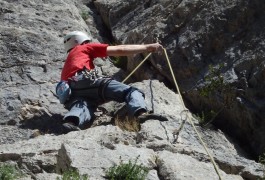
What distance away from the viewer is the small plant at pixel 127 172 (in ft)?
23.0

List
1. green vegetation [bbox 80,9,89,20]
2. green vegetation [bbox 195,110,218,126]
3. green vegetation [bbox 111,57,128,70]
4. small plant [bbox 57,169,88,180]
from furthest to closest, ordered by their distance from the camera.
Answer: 1. green vegetation [bbox 80,9,89,20]
2. green vegetation [bbox 111,57,128,70]
3. green vegetation [bbox 195,110,218,126]
4. small plant [bbox 57,169,88,180]

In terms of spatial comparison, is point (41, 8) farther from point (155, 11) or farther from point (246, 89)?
point (246, 89)

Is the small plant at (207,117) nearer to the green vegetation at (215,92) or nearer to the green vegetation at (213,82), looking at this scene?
the green vegetation at (215,92)

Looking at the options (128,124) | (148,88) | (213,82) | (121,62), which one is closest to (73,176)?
(128,124)

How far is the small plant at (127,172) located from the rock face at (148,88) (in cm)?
23

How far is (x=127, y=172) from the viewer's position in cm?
703

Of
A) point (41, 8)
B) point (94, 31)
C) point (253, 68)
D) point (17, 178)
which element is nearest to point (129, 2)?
point (94, 31)

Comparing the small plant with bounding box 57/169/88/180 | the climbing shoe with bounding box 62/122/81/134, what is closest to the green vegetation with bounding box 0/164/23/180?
the small plant with bounding box 57/169/88/180

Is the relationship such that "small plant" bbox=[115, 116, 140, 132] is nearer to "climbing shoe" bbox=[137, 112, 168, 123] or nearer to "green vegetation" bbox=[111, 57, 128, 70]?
"climbing shoe" bbox=[137, 112, 168, 123]

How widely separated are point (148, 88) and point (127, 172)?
3.40 metres

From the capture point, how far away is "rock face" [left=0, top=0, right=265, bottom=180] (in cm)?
795

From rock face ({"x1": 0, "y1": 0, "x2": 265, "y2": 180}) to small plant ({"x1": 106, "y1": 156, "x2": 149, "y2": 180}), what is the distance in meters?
0.23

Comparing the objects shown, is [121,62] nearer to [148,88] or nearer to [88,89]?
[148,88]

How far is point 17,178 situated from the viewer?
736 cm
